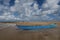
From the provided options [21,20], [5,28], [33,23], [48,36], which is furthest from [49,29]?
[5,28]

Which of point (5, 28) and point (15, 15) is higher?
point (15, 15)

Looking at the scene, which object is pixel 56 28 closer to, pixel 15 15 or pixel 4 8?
pixel 15 15

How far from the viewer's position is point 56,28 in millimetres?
2137

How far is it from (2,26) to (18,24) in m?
0.26

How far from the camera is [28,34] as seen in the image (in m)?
2.19

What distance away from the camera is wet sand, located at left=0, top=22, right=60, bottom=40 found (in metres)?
2.12

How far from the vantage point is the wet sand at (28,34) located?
6.96 feet

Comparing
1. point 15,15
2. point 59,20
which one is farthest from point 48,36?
point 15,15

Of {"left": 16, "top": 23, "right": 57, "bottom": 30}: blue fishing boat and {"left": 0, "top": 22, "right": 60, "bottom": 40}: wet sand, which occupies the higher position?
{"left": 16, "top": 23, "right": 57, "bottom": 30}: blue fishing boat

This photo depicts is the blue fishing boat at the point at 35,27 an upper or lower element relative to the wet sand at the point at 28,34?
upper

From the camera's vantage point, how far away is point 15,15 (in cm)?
218

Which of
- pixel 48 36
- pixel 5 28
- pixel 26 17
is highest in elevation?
pixel 26 17

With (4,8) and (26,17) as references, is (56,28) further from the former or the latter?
(4,8)

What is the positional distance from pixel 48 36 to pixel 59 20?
0.89 feet
